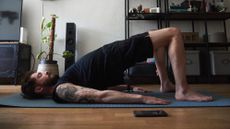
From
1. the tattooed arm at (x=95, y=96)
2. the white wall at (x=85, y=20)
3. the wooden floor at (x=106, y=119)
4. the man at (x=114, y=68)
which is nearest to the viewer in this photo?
the wooden floor at (x=106, y=119)

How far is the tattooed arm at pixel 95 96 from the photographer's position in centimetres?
137

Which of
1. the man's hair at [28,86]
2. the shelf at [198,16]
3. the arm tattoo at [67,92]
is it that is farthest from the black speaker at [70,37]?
the arm tattoo at [67,92]

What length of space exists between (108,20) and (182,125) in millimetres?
2914

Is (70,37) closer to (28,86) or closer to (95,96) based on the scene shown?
(28,86)

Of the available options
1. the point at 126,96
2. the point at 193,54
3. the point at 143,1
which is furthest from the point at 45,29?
the point at 126,96

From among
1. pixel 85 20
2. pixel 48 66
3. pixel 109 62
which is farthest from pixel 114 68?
pixel 85 20

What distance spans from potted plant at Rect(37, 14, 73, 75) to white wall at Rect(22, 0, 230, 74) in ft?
0.39

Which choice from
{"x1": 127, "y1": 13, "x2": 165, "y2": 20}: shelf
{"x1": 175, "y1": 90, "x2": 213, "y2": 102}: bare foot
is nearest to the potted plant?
{"x1": 127, "y1": 13, "x2": 165, "y2": 20}: shelf

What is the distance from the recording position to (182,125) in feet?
3.07

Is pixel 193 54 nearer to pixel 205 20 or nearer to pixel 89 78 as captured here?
pixel 205 20

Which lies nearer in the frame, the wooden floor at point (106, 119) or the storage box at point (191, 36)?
the wooden floor at point (106, 119)

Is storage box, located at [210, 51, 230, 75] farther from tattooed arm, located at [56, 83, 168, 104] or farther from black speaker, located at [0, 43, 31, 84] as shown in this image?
black speaker, located at [0, 43, 31, 84]

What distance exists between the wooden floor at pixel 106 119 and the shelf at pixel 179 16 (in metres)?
2.28

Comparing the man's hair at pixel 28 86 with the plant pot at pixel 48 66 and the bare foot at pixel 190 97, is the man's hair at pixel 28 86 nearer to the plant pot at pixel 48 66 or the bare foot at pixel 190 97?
the bare foot at pixel 190 97
